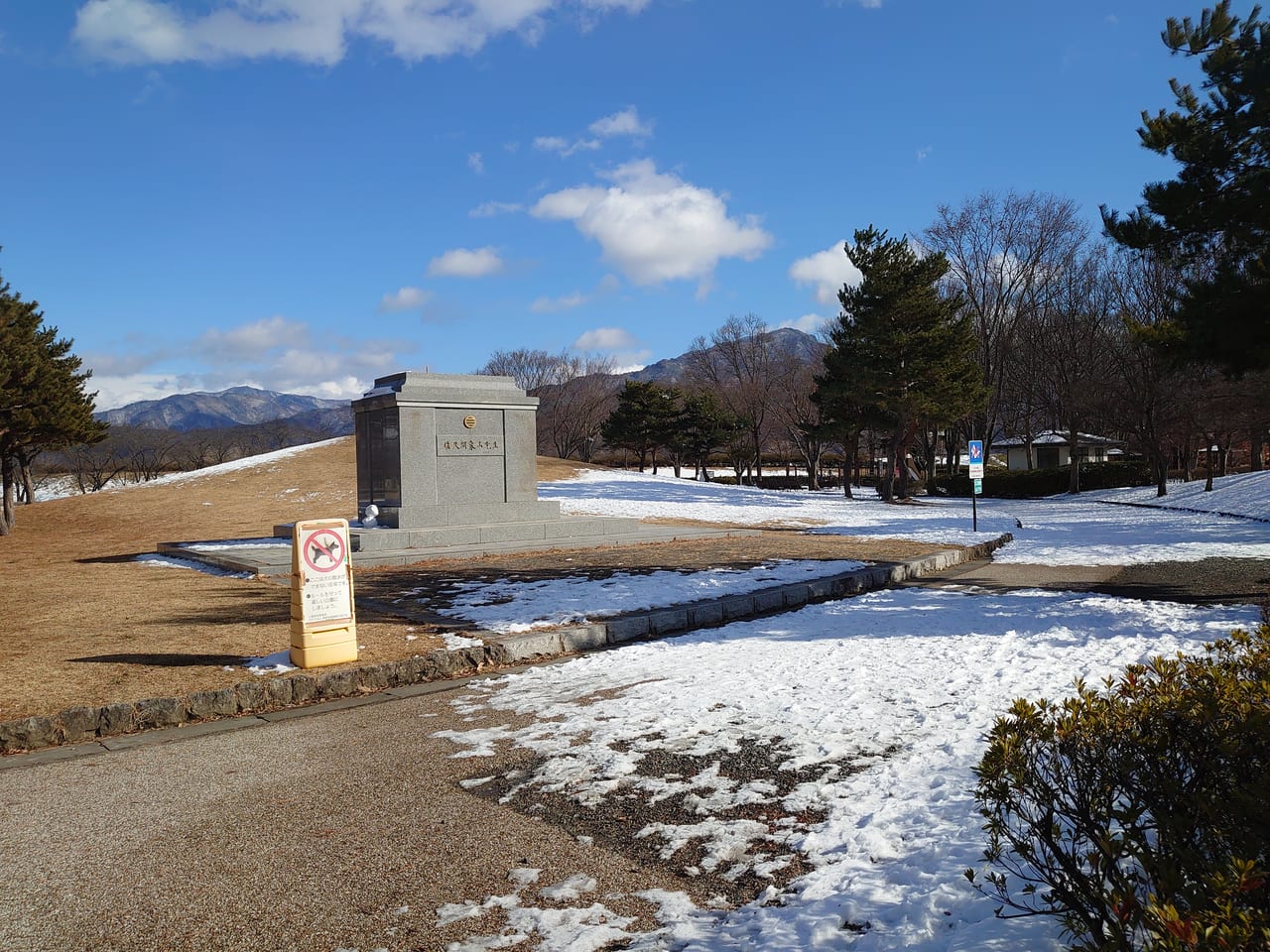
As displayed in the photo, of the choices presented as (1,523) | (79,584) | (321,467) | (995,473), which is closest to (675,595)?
(79,584)

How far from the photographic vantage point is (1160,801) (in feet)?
7.29

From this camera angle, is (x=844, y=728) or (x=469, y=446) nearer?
(x=844, y=728)

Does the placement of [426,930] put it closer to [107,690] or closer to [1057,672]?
[107,690]

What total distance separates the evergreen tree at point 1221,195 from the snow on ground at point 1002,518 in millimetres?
4724

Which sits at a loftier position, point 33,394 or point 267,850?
point 33,394

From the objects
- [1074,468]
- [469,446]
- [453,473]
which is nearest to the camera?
[453,473]

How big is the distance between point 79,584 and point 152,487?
2466 cm

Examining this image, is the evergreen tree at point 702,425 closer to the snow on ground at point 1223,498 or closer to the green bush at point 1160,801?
the snow on ground at point 1223,498

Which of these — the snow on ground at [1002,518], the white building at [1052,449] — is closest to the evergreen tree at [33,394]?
the snow on ground at [1002,518]

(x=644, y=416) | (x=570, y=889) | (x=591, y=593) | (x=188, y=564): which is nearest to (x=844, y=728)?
(x=570, y=889)

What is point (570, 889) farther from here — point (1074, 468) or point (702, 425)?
point (702, 425)

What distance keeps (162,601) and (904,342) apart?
1002 inches

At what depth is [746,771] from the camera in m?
4.30

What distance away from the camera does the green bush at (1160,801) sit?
1695 millimetres
